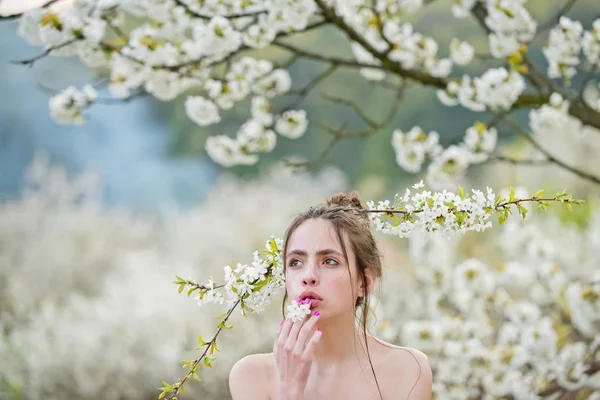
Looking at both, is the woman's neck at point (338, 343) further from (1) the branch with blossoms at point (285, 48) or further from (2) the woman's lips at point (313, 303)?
(1) the branch with blossoms at point (285, 48)

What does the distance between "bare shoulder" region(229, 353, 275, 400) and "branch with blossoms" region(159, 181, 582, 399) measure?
0.13 m

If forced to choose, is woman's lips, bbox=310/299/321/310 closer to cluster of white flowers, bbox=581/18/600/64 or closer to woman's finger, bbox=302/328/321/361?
woman's finger, bbox=302/328/321/361

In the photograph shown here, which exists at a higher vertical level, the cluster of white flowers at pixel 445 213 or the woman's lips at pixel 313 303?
the cluster of white flowers at pixel 445 213

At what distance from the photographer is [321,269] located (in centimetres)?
146

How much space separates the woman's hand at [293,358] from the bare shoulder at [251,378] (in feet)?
0.60

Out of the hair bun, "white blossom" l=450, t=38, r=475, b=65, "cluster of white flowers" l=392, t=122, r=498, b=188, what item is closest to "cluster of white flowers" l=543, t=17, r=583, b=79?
"cluster of white flowers" l=392, t=122, r=498, b=188

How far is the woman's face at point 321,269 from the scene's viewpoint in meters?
1.43

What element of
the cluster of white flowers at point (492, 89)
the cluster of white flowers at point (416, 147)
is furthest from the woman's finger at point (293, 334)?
the cluster of white flowers at point (416, 147)

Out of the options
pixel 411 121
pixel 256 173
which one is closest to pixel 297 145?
pixel 256 173

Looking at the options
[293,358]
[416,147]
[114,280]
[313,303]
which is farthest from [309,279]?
[114,280]

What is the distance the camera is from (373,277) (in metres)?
1.58

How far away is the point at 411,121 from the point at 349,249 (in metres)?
3.43

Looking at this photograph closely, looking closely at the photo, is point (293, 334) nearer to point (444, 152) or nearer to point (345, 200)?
point (345, 200)

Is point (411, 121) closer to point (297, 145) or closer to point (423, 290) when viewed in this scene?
point (297, 145)
